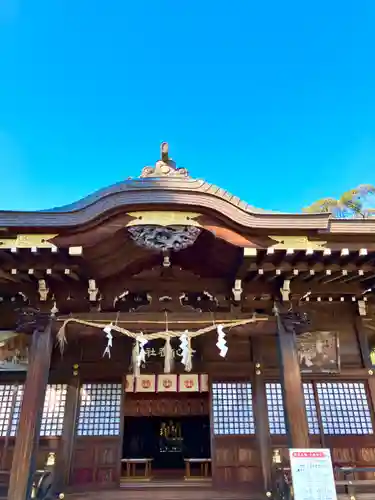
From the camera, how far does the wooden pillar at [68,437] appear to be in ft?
25.6

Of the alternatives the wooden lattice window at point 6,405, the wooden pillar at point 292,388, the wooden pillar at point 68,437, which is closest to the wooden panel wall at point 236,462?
the wooden pillar at point 292,388

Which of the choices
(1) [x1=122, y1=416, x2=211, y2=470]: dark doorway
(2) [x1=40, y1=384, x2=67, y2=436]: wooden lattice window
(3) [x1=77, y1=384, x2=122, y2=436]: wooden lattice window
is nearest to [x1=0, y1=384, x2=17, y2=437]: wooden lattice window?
(2) [x1=40, y1=384, x2=67, y2=436]: wooden lattice window

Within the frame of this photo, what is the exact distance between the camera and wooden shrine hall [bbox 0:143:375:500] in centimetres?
731

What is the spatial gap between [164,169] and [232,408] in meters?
5.48

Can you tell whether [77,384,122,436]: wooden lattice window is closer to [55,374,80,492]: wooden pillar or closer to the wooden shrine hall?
the wooden shrine hall

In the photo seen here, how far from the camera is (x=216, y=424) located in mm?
8445

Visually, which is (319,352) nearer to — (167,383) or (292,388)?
(292,388)

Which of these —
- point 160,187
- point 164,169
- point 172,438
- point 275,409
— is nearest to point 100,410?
point 275,409

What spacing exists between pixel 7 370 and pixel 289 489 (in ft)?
19.7

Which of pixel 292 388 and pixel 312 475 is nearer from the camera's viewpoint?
pixel 312 475

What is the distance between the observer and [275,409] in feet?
27.8

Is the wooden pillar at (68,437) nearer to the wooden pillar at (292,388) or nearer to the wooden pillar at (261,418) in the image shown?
the wooden pillar at (261,418)

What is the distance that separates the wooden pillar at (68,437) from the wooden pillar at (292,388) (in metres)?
4.35

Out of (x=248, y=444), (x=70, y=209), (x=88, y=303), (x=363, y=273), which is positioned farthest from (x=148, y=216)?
(x=248, y=444)
